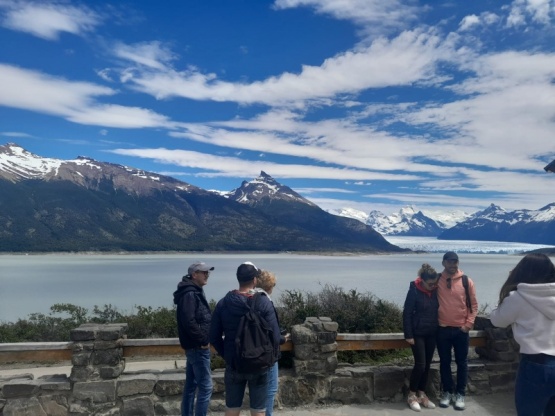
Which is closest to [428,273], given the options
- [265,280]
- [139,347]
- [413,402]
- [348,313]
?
[413,402]

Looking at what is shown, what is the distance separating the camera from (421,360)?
17.8 ft

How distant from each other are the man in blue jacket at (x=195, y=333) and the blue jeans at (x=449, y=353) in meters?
2.64

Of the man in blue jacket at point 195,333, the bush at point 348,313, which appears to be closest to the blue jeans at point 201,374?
the man in blue jacket at point 195,333

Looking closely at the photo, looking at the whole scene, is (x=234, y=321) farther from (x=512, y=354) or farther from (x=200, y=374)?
(x=512, y=354)

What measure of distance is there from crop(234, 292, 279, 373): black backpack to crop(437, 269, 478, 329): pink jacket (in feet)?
8.04

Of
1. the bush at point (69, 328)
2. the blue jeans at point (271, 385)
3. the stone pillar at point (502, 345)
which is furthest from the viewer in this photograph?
the bush at point (69, 328)

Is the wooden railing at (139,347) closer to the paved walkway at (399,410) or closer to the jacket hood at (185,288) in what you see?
the paved walkway at (399,410)

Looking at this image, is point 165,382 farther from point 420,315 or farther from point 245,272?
point 420,315

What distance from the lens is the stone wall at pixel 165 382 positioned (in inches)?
203

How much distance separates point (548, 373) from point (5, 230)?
185m

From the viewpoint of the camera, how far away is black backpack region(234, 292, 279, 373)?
374 centimetres

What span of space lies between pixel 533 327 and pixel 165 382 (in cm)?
385

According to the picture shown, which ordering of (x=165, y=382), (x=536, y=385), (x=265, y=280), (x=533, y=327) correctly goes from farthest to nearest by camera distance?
(x=165, y=382) → (x=265, y=280) → (x=533, y=327) → (x=536, y=385)

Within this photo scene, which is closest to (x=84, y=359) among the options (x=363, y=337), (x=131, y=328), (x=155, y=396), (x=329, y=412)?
(x=155, y=396)
